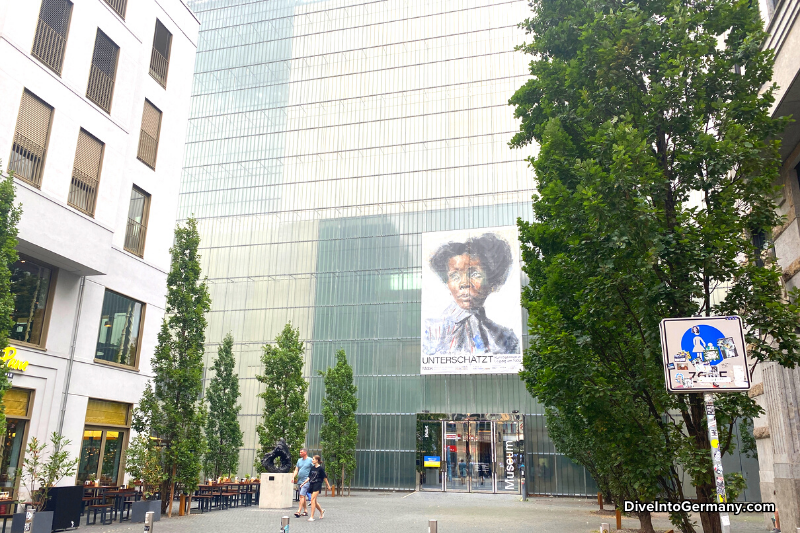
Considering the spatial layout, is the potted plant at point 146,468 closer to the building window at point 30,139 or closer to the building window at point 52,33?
the building window at point 30,139

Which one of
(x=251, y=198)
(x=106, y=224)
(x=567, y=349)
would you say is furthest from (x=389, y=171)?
(x=567, y=349)

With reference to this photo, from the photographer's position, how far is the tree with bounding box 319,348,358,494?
1332 inches

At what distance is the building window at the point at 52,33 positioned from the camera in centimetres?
1780

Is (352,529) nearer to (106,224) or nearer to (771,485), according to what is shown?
(771,485)

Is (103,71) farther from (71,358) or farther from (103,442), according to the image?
(103,442)

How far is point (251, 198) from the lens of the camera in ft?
153

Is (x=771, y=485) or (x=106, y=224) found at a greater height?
(x=106, y=224)

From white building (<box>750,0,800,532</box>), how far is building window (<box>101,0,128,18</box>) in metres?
20.8

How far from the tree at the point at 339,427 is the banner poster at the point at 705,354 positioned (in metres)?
29.8

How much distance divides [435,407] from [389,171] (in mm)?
17615

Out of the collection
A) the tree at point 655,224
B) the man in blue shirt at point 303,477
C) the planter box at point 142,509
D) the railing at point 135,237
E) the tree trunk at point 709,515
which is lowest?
the planter box at point 142,509

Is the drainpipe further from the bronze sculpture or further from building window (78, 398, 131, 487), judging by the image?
the bronze sculpture

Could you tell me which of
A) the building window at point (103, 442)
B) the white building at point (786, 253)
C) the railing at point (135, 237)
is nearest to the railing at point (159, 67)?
the railing at point (135, 237)

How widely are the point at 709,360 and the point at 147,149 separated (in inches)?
916
